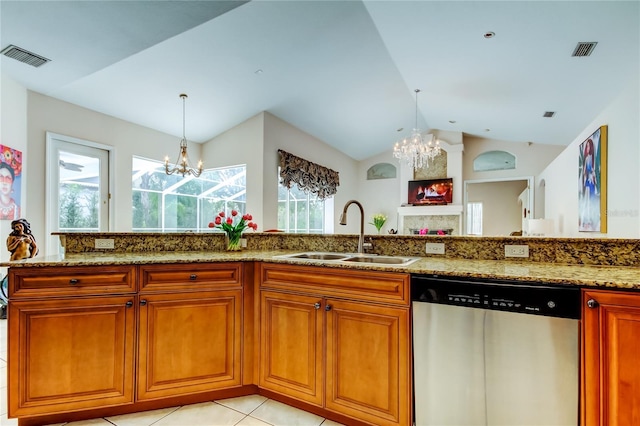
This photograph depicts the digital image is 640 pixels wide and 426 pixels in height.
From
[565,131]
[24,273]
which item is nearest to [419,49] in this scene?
[565,131]

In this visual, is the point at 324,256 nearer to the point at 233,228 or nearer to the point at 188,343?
the point at 233,228

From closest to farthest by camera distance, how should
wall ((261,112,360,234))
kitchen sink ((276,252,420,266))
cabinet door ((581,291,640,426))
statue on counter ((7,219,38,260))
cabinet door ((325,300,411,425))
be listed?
cabinet door ((581,291,640,426)), cabinet door ((325,300,411,425)), kitchen sink ((276,252,420,266)), statue on counter ((7,219,38,260)), wall ((261,112,360,234))

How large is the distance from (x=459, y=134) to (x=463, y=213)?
200 centimetres

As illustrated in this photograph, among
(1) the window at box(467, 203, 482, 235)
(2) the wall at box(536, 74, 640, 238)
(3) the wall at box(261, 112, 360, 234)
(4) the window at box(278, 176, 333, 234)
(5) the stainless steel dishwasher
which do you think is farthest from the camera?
(1) the window at box(467, 203, 482, 235)

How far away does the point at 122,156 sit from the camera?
16.0 ft

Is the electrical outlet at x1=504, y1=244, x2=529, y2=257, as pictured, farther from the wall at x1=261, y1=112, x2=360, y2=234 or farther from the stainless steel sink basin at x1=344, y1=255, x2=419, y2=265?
the wall at x1=261, y1=112, x2=360, y2=234

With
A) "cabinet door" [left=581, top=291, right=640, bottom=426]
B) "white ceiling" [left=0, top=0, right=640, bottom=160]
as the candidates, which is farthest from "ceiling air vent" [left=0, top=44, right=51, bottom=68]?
"cabinet door" [left=581, top=291, right=640, bottom=426]

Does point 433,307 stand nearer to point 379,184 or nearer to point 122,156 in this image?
point 122,156

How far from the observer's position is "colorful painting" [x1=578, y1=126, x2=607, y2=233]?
3354mm

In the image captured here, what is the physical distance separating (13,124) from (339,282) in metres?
4.19

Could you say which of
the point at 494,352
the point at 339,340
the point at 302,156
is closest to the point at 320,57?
the point at 302,156

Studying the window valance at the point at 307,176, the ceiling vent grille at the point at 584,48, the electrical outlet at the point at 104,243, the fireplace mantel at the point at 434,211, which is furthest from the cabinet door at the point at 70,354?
the fireplace mantel at the point at 434,211

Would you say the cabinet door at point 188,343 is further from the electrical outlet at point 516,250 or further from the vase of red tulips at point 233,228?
the electrical outlet at point 516,250

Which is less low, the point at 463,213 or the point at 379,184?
the point at 379,184
